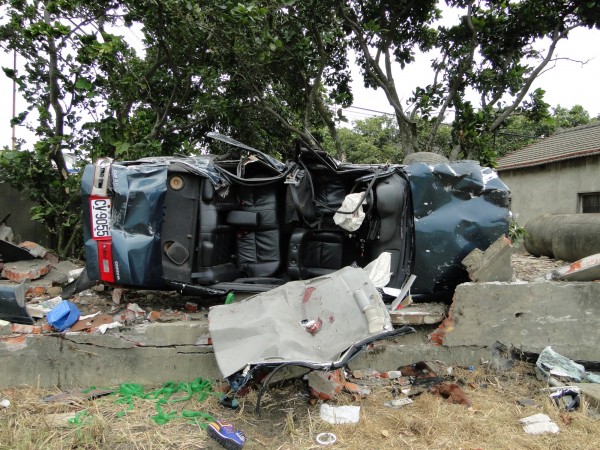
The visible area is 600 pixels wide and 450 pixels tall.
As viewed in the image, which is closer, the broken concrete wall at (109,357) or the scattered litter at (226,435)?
the scattered litter at (226,435)

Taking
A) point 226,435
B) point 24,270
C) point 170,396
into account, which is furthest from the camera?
point 24,270

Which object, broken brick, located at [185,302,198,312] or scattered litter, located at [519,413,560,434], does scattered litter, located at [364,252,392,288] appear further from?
broken brick, located at [185,302,198,312]

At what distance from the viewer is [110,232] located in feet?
12.7

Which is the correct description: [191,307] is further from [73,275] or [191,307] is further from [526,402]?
[526,402]

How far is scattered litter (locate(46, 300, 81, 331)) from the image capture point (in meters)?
3.61

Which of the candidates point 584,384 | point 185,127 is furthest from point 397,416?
point 185,127

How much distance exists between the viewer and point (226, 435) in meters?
2.73

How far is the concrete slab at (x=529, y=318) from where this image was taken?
369 cm

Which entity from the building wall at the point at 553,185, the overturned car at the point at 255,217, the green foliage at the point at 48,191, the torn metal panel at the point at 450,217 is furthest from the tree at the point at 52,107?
the building wall at the point at 553,185

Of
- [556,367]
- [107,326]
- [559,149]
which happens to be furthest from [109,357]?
[559,149]

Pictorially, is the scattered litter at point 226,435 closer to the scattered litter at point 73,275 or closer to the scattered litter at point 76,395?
the scattered litter at point 76,395

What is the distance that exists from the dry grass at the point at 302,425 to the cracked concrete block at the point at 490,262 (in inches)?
36.4

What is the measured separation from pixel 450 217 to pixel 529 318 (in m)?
1.10

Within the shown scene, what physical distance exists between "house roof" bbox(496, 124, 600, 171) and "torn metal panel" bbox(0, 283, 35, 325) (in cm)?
1286
